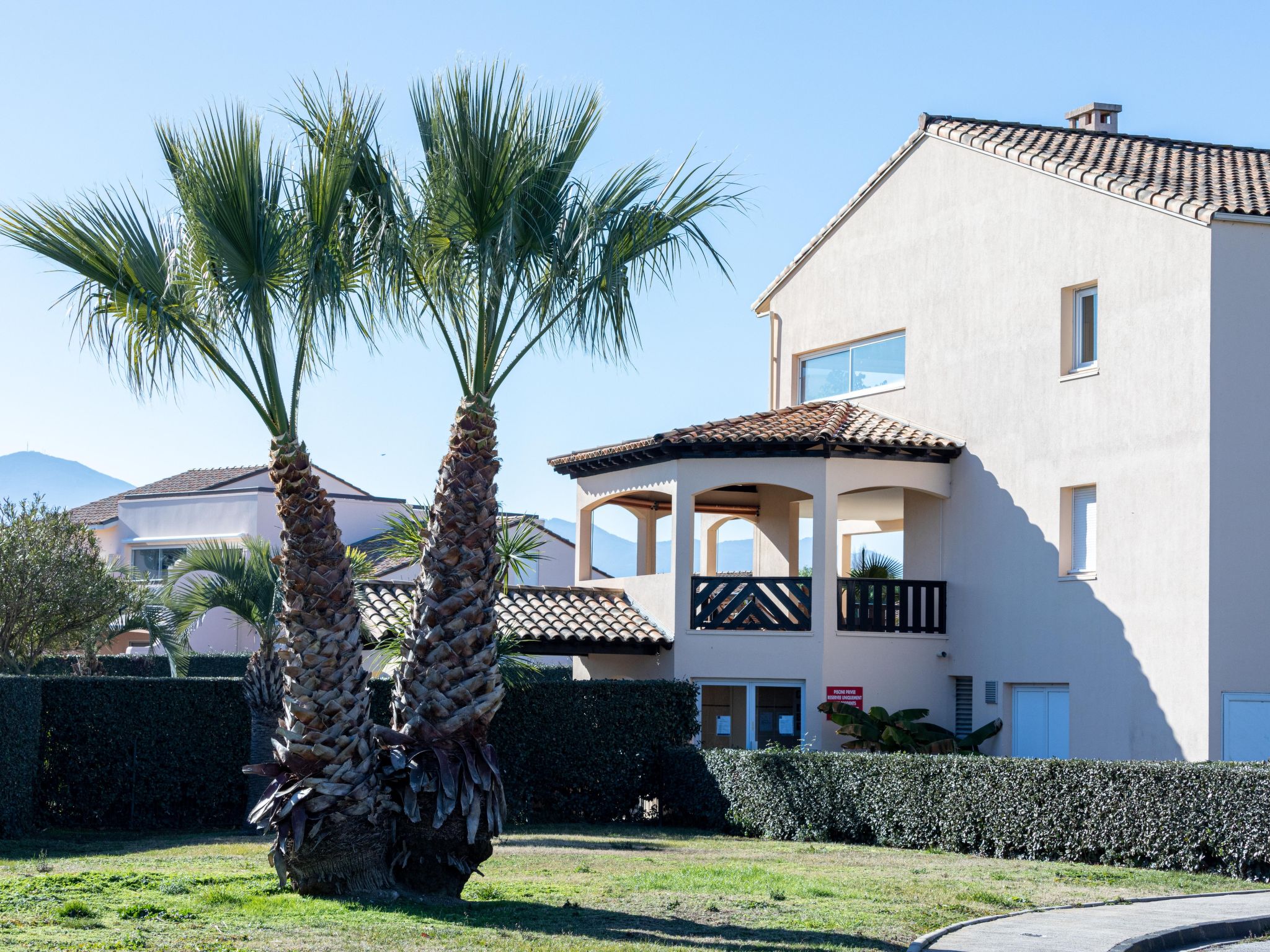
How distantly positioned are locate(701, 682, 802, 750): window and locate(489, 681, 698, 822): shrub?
144 cm

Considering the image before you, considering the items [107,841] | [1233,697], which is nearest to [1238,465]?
[1233,697]

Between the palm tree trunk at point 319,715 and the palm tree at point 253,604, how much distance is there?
759 cm

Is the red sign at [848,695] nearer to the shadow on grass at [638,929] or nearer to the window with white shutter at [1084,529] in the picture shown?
the window with white shutter at [1084,529]

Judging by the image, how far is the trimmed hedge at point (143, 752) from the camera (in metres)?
19.5

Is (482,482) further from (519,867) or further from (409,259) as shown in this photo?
(519,867)

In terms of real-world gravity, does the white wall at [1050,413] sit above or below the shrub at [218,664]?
above

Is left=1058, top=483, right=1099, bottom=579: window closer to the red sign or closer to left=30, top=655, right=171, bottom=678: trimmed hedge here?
the red sign

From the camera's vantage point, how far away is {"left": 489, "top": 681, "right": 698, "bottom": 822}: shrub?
21531 millimetres

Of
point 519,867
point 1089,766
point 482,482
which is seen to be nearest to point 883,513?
point 1089,766

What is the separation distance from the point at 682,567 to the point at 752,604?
1.28 metres

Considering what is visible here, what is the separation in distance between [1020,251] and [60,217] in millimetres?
15419

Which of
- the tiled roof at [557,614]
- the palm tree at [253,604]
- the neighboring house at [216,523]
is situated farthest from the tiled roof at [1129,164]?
the neighboring house at [216,523]

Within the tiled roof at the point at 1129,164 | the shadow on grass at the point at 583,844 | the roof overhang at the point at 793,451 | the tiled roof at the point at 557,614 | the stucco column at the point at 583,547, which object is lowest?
the shadow on grass at the point at 583,844

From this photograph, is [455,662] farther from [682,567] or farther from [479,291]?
[682,567]
